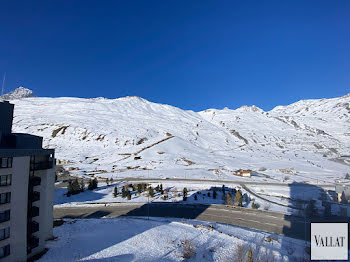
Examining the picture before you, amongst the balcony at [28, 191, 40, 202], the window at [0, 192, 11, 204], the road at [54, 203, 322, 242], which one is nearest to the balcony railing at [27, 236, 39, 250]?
the balcony at [28, 191, 40, 202]

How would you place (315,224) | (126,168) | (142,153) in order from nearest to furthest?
(315,224) → (126,168) → (142,153)

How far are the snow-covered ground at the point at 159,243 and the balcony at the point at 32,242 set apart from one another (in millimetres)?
1630

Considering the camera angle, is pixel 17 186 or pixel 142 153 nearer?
pixel 17 186

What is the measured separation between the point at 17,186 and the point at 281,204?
1862 inches

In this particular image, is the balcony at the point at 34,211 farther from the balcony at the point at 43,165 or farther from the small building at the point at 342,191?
the small building at the point at 342,191

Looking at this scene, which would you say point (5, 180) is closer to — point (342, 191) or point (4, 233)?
point (4, 233)

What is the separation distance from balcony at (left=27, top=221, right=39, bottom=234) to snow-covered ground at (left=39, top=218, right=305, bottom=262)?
2933mm

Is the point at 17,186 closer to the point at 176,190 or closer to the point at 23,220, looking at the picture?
the point at 23,220

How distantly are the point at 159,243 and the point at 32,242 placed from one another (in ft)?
44.0

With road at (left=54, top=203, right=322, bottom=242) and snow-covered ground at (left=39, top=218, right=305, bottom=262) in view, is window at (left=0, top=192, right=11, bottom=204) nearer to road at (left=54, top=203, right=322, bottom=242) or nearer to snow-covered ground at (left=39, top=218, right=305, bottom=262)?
snow-covered ground at (left=39, top=218, right=305, bottom=262)

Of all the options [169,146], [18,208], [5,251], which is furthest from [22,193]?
[169,146]

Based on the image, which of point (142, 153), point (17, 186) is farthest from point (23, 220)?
point (142, 153)

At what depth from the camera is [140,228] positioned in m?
29.7

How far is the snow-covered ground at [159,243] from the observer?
2206cm
